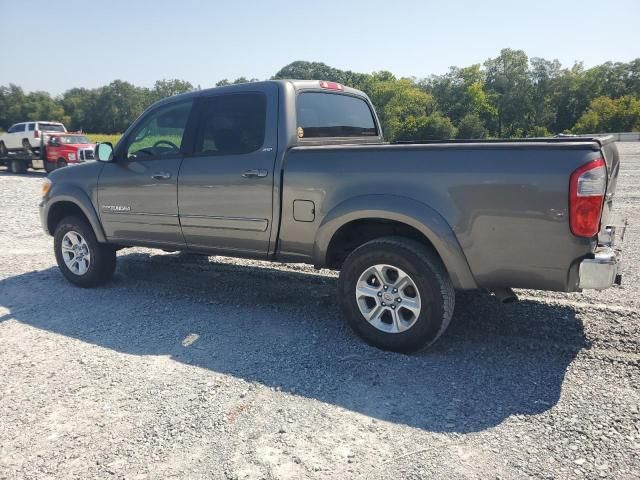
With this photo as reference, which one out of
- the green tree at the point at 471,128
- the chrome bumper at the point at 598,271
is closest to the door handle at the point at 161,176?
the chrome bumper at the point at 598,271

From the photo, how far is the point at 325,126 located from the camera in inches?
181

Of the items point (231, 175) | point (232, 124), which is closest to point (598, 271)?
point (231, 175)

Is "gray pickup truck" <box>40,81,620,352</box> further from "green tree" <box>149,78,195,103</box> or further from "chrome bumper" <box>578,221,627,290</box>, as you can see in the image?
"green tree" <box>149,78,195,103</box>

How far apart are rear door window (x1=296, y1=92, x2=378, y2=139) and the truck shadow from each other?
1.63m

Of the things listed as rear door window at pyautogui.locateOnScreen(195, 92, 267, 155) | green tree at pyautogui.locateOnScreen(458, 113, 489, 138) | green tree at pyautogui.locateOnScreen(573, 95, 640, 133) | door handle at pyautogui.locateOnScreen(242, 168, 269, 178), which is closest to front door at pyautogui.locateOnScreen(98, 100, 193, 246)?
rear door window at pyautogui.locateOnScreen(195, 92, 267, 155)

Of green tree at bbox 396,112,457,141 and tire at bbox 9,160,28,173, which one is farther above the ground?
green tree at bbox 396,112,457,141

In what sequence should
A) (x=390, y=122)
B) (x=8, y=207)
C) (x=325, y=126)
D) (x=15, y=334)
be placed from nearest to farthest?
1. (x=15, y=334)
2. (x=325, y=126)
3. (x=8, y=207)
4. (x=390, y=122)

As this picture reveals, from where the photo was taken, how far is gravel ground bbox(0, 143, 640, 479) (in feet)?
8.10

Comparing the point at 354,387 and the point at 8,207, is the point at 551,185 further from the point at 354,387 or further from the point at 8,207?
the point at 8,207

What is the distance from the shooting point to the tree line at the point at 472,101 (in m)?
86.7

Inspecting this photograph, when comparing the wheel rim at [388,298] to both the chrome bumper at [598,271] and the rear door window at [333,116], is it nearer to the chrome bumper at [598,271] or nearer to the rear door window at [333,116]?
the chrome bumper at [598,271]

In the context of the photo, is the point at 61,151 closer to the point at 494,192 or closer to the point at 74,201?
the point at 74,201

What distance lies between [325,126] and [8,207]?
1030 centimetres

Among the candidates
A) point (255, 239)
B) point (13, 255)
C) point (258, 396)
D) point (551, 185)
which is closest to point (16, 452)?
point (258, 396)
